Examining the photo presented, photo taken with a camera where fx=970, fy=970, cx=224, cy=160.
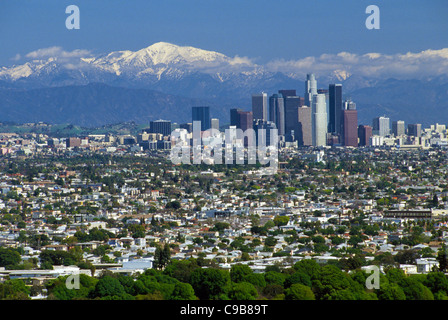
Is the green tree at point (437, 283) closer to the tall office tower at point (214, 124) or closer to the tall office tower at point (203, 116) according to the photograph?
the tall office tower at point (214, 124)

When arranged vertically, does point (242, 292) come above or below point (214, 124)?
below

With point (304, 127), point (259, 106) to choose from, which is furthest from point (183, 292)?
point (259, 106)

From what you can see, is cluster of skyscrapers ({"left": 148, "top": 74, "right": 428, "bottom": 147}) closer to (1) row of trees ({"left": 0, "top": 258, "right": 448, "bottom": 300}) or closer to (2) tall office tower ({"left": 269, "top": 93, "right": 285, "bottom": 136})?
(2) tall office tower ({"left": 269, "top": 93, "right": 285, "bottom": 136})

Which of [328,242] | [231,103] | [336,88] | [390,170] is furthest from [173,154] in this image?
[328,242]

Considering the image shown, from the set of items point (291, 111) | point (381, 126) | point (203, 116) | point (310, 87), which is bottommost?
point (381, 126)

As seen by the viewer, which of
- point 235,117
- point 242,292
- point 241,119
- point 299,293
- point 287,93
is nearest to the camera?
point 299,293

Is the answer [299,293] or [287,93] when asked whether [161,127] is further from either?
[299,293]

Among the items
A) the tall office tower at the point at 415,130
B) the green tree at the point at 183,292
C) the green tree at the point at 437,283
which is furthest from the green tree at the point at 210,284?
the tall office tower at the point at 415,130

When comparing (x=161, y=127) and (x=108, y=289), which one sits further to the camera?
(x=161, y=127)

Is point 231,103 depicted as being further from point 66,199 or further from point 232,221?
point 232,221
